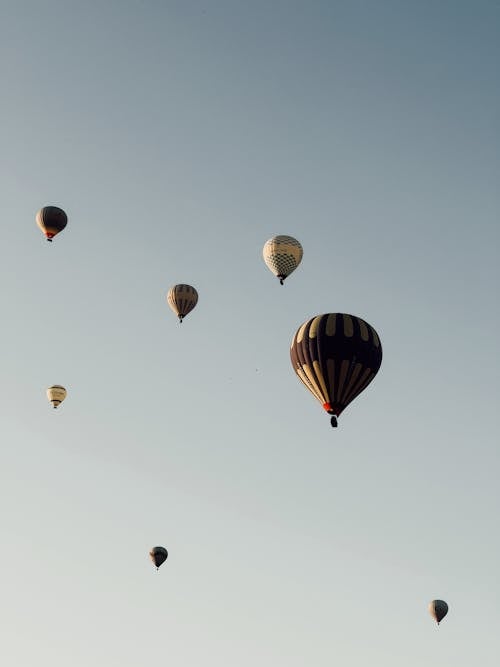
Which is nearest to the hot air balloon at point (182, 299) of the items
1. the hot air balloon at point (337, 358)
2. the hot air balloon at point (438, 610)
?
the hot air balloon at point (337, 358)

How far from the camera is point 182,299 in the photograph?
69.5 m

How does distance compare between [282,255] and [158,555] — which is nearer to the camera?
[282,255]

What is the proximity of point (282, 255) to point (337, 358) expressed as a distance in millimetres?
15904

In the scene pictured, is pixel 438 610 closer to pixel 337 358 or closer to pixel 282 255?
pixel 282 255

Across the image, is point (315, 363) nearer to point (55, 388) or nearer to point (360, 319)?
point (360, 319)

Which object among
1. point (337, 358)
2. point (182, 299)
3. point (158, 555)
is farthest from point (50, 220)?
point (337, 358)

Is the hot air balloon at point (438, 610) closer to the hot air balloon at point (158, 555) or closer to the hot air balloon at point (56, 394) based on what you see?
the hot air balloon at point (158, 555)

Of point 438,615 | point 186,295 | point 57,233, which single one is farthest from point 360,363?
point 438,615

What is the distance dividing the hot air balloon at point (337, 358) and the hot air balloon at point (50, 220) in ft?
88.0

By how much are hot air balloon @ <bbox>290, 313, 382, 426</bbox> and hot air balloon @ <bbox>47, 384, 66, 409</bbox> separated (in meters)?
34.6

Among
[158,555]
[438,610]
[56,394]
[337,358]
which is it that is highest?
[56,394]

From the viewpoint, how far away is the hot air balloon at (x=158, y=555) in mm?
74000

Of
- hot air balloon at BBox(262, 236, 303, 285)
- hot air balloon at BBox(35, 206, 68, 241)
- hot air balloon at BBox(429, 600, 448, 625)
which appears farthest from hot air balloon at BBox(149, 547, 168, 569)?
hot air balloon at BBox(262, 236, 303, 285)

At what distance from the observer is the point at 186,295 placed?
6981cm
